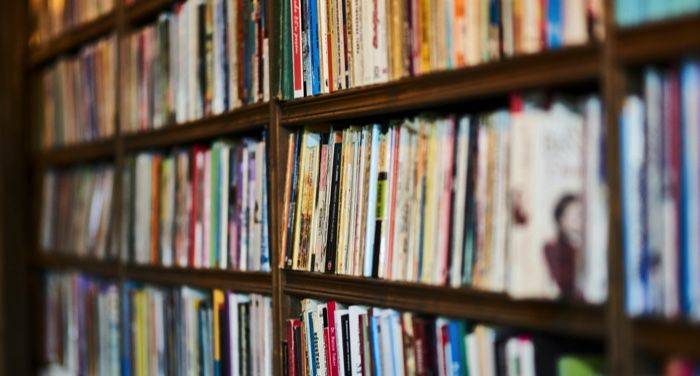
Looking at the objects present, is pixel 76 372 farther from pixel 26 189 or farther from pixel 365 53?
pixel 365 53

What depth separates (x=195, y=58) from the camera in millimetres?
1979

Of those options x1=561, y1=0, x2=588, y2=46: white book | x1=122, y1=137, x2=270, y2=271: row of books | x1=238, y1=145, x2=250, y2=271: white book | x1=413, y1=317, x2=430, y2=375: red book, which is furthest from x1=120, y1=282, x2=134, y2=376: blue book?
x1=561, y1=0, x2=588, y2=46: white book

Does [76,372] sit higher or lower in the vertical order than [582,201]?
lower

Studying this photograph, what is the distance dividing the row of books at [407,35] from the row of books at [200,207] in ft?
0.79

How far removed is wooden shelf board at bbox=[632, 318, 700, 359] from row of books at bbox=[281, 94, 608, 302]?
7 centimetres

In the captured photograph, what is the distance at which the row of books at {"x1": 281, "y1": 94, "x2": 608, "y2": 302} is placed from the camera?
1086mm

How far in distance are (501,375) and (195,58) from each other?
3.72ft

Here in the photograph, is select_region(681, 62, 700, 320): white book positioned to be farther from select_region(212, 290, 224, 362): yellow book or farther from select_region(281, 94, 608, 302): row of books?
select_region(212, 290, 224, 362): yellow book

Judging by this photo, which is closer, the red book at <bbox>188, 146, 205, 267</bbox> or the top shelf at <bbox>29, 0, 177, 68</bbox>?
the red book at <bbox>188, 146, 205, 267</bbox>

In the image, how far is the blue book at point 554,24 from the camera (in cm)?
111

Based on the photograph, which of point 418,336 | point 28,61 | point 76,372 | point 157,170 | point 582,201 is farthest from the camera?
point 28,61

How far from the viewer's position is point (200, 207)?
1.96 m

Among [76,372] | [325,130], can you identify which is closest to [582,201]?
[325,130]

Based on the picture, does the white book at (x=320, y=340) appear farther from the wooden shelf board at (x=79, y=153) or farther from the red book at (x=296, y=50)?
the wooden shelf board at (x=79, y=153)
